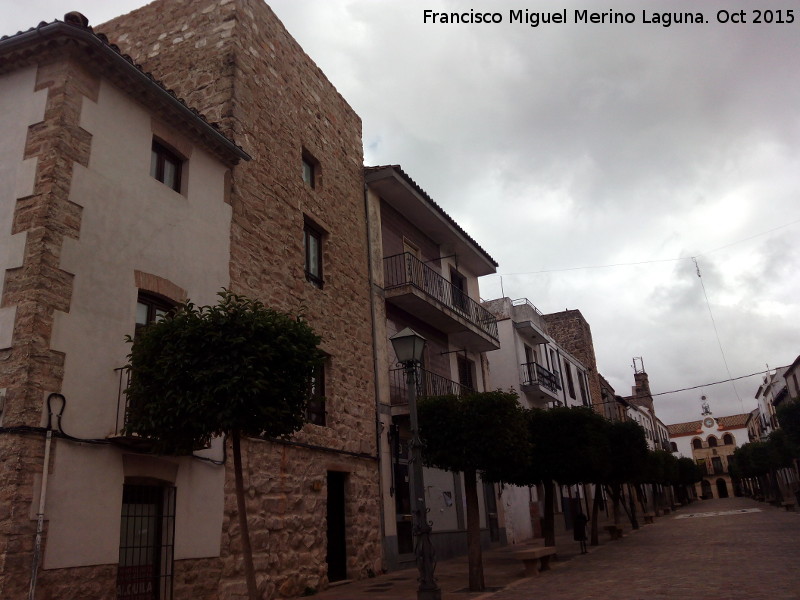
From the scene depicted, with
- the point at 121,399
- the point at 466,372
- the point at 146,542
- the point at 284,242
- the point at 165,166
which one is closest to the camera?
the point at 121,399

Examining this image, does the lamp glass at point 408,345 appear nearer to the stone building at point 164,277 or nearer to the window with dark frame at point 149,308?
the stone building at point 164,277

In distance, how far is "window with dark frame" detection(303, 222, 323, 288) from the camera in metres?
13.8

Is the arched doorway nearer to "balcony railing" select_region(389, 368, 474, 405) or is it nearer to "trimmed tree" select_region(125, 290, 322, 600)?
"balcony railing" select_region(389, 368, 474, 405)

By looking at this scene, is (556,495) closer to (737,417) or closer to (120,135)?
(120,135)

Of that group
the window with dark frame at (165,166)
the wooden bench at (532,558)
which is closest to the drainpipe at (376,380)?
the wooden bench at (532,558)

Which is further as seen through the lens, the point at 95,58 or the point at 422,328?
the point at 422,328

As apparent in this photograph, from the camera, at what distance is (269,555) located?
10.4 metres

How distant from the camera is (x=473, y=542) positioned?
1134 cm

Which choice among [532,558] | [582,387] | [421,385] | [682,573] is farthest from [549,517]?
[582,387]

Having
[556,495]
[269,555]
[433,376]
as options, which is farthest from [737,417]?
[269,555]

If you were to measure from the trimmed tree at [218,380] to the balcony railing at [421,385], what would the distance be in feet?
25.9

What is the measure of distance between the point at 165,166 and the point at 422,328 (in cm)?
993

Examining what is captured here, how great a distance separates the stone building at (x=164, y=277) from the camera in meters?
7.41

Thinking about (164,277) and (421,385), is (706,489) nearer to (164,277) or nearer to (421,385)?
(421,385)
